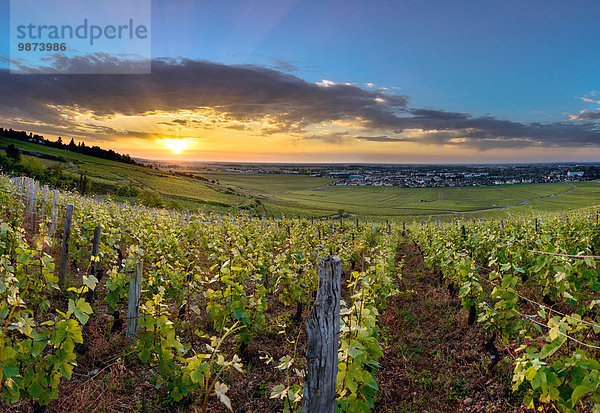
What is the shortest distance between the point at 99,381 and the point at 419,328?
6.07 meters

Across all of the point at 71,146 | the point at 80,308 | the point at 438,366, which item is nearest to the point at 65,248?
the point at 80,308

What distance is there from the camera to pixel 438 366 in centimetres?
548

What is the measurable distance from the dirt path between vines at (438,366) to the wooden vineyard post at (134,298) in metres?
4.00

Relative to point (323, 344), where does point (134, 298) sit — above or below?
below

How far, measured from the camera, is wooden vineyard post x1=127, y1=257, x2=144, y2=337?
16.2 feet

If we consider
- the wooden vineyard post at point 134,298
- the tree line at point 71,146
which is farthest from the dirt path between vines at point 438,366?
the tree line at point 71,146

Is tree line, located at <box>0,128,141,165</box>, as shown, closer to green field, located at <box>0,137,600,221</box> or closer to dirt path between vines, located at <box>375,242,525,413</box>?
green field, located at <box>0,137,600,221</box>

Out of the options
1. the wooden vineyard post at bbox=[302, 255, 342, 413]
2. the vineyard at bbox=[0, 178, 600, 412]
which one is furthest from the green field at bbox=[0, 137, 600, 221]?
the wooden vineyard post at bbox=[302, 255, 342, 413]

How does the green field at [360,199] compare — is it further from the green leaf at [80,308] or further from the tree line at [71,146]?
the green leaf at [80,308]

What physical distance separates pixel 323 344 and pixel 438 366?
4.12 meters

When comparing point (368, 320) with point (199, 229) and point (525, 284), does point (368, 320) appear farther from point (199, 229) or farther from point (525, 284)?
point (199, 229)

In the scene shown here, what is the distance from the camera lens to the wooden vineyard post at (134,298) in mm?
4926

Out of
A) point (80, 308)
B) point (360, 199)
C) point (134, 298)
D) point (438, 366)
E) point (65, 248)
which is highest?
point (80, 308)

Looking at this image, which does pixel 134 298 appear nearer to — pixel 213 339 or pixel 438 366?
pixel 213 339
